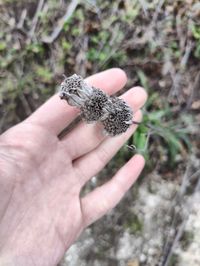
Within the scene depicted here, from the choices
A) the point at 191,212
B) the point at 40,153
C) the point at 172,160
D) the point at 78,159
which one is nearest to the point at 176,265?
the point at 191,212

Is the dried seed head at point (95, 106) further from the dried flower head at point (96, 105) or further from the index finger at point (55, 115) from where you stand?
the index finger at point (55, 115)

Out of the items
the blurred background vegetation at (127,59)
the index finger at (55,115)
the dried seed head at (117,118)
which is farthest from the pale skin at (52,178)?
the blurred background vegetation at (127,59)

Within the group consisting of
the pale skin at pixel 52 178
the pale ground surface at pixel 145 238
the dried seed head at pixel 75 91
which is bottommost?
the pale ground surface at pixel 145 238

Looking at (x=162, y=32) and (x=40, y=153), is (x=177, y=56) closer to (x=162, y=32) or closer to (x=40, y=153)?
(x=162, y=32)

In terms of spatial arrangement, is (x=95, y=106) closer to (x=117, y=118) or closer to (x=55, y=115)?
(x=117, y=118)

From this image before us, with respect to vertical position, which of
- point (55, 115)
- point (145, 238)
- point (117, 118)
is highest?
point (55, 115)

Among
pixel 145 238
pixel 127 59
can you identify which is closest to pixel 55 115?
pixel 127 59

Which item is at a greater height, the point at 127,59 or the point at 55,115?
the point at 55,115
